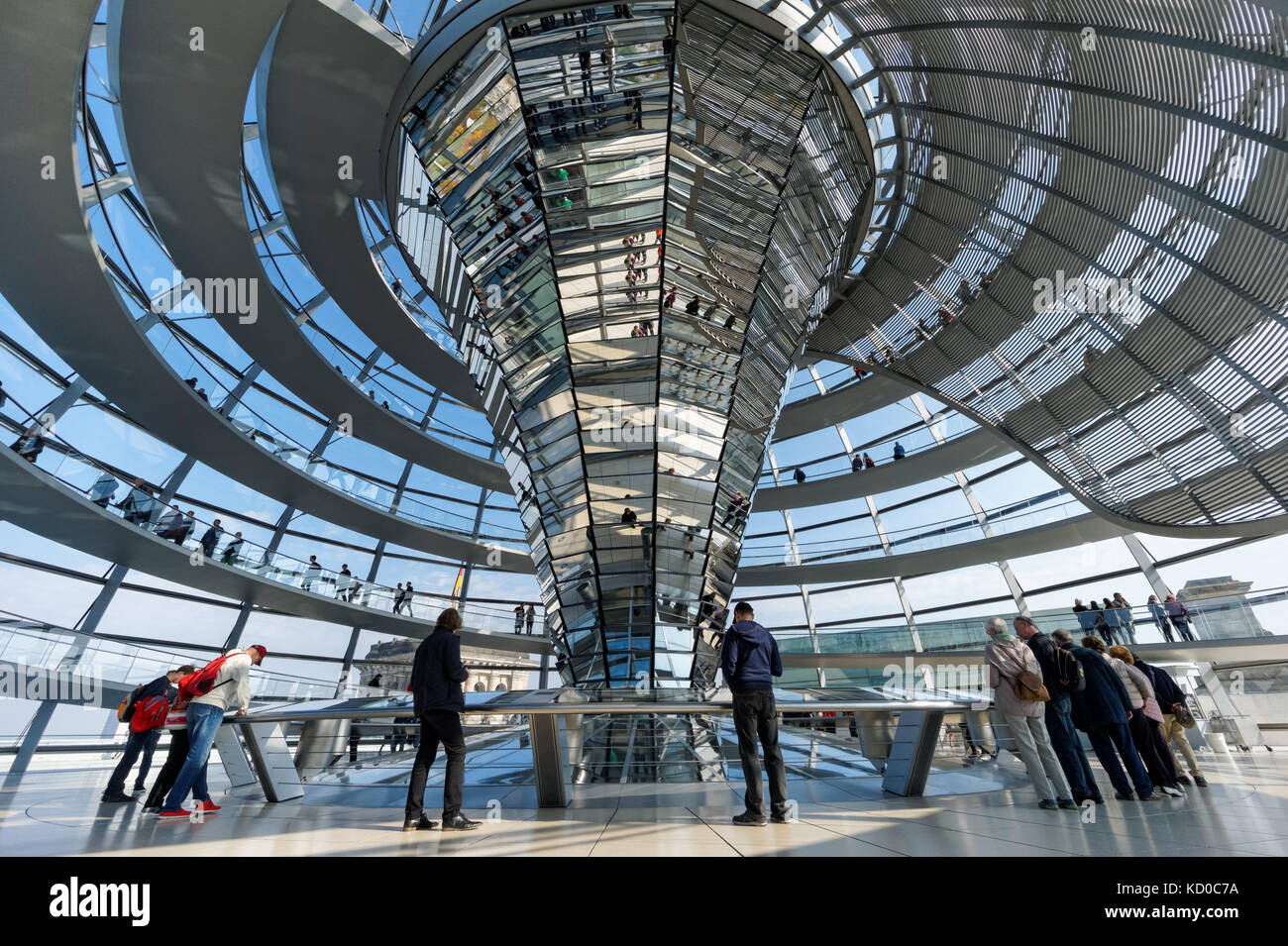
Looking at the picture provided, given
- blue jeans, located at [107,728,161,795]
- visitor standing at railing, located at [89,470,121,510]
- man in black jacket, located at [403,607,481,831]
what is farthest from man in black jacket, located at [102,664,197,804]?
visitor standing at railing, located at [89,470,121,510]

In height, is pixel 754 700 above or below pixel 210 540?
below

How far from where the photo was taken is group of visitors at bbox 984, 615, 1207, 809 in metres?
5.09

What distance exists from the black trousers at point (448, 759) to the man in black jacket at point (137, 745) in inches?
120

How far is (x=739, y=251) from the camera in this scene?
1208 cm

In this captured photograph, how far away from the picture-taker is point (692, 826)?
4293mm

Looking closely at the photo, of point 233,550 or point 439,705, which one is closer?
point 439,705

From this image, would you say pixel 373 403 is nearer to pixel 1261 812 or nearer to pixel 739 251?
pixel 739 251

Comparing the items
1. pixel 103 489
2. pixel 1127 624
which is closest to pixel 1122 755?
pixel 1127 624

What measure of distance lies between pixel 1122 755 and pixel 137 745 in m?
8.74

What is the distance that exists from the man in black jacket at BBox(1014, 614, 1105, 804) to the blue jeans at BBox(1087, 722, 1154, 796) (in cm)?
39

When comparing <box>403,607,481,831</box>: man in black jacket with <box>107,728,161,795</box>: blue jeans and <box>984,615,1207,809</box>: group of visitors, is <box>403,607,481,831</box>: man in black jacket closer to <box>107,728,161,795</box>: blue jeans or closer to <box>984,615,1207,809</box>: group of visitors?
<box>107,728,161,795</box>: blue jeans

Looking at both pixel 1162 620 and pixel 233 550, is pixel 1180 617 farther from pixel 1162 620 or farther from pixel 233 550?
pixel 233 550
